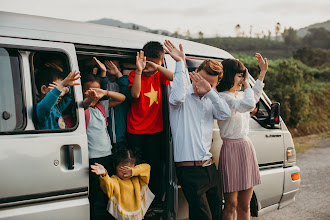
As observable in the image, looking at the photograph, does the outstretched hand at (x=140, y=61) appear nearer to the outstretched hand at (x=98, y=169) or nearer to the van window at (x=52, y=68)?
the van window at (x=52, y=68)

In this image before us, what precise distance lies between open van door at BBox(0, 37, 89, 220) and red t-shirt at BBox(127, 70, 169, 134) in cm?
74

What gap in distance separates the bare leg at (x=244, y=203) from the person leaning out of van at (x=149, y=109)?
2.63ft

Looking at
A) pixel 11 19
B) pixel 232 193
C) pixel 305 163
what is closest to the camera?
pixel 11 19

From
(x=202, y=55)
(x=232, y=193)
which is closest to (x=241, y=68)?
(x=202, y=55)

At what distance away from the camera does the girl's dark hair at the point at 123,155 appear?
3643mm

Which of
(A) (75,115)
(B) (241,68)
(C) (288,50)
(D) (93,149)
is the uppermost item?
(C) (288,50)

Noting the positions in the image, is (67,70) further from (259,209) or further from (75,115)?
(259,209)

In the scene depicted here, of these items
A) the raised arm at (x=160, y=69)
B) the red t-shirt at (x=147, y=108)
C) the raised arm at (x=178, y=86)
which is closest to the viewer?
the raised arm at (x=178, y=86)

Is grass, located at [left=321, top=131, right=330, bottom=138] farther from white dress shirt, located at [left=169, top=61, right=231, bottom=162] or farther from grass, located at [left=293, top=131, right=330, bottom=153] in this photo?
white dress shirt, located at [left=169, top=61, right=231, bottom=162]

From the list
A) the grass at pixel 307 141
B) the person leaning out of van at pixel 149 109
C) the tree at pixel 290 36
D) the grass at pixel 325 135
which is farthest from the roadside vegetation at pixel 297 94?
the tree at pixel 290 36

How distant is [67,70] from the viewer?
3252mm

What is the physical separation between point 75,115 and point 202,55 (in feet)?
5.88

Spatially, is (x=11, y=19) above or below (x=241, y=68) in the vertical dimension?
above

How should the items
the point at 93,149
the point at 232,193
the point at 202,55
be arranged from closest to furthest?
the point at 93,149 < the point at 232,193 < the point at 202,55
